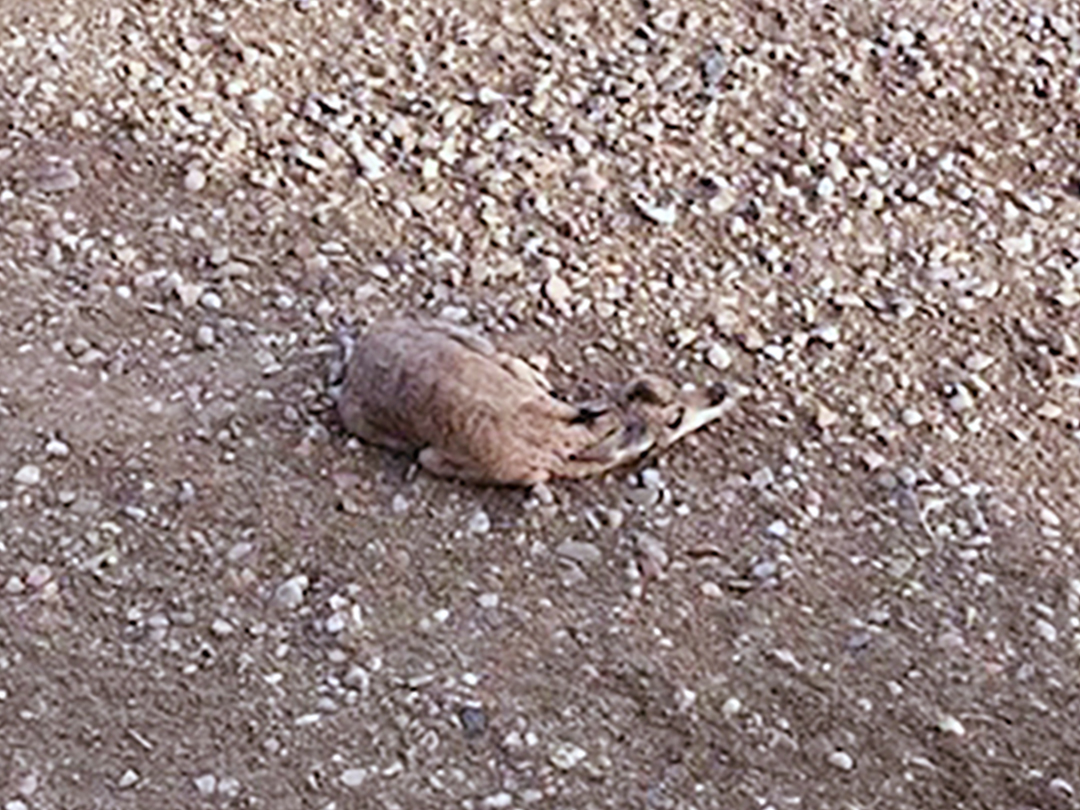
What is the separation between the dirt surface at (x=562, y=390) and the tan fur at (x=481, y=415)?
0.19ft

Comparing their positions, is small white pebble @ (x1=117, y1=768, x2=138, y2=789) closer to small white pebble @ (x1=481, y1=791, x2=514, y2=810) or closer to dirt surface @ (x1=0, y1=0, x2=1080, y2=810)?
dirt surface @ (x1=0, y1=0, x2=1080, y2=810)

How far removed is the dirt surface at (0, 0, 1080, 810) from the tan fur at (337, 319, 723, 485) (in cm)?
6

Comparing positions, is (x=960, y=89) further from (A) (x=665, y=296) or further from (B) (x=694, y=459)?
(B) (x=694, y=459)

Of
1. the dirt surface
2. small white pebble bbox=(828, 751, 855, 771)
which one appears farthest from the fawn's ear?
small white pebble bbox=(828, 751, 855, 771)

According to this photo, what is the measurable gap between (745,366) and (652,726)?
3.12ft

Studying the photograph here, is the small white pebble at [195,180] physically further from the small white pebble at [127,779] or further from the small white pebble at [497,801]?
the small white pebble at [497,801]

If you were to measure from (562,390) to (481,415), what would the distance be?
300 mm

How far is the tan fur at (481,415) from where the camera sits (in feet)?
12.6

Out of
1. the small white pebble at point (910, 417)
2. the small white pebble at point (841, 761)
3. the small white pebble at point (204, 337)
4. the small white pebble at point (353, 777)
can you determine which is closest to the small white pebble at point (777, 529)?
the small white pebble at point (910, 417)

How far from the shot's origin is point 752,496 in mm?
→ 3924

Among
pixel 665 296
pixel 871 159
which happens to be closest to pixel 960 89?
pixel 871 159

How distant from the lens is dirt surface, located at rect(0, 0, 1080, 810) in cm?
349

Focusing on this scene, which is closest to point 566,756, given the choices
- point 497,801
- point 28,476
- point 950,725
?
point 497,801

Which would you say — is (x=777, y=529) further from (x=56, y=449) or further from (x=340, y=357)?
(x=56, y=449)
